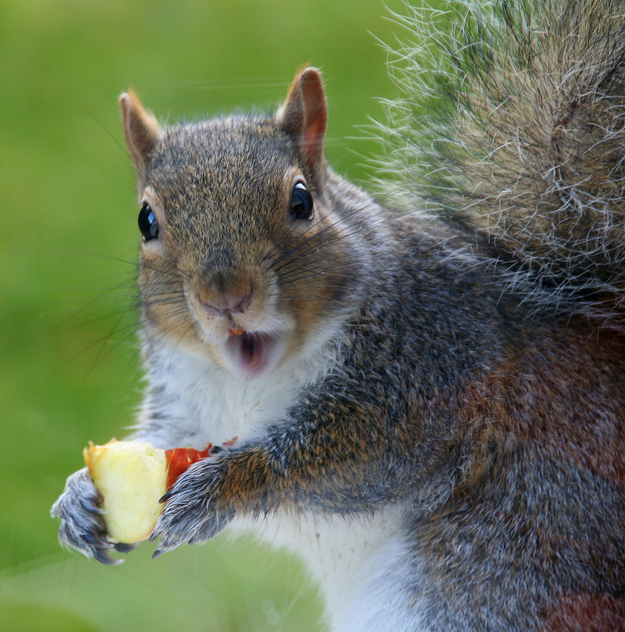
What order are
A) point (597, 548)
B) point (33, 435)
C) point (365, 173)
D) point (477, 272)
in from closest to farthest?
1. point (597, 548)
2. point (477, 272)
3. point (365, 173)
4. point (33, 435)

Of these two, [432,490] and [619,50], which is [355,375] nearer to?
[432,490]

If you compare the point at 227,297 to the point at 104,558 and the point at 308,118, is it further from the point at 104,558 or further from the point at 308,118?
the point at 104,558

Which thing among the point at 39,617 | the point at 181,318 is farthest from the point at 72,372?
the point at 181,318

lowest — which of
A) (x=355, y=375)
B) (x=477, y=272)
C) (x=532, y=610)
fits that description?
(x=532, y=610)

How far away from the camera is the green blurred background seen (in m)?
1.60

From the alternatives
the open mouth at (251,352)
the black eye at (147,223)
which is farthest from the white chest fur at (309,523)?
the black eye at (147,223)

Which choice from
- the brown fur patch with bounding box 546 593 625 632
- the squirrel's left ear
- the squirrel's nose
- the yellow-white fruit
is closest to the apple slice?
the yellow-white fruit

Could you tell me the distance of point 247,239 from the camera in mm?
1229

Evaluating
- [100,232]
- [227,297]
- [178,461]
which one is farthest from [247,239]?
[100,232]

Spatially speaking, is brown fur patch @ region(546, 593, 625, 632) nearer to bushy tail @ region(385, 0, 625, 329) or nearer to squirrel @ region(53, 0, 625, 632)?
squirrel @ region(53, 0, 625, 632)

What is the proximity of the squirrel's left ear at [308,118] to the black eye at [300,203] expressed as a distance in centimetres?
11

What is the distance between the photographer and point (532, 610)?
1298 millimetres

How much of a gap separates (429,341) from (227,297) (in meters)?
0.45

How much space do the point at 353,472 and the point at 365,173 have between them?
0.71 metres
